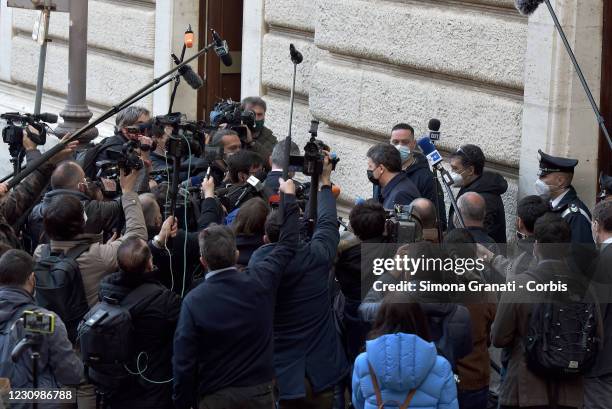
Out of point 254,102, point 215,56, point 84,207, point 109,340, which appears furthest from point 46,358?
point 215,56

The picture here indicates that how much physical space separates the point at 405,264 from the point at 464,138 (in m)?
3.01

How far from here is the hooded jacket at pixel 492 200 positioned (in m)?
8.93

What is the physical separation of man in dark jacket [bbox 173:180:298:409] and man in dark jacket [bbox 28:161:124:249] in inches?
61.4

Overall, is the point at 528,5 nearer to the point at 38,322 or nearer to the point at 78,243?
the point at 78,243

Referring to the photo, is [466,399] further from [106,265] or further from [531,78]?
[531,78]

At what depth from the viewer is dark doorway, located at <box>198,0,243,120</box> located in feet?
45.0

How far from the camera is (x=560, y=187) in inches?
339

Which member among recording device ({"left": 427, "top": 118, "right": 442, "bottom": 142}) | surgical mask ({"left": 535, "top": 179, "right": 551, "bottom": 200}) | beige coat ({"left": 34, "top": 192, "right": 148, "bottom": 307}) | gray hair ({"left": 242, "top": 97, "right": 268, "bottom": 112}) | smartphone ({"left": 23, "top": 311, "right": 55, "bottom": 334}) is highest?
gray hair ({"left": 242, "top": 97, "right": 268, "bottom": 112})

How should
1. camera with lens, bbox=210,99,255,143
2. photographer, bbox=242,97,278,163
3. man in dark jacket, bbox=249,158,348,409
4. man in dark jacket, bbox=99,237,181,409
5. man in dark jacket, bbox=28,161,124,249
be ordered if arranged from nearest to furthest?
1. man in dark jacket, bbox=99,237,181,409
2. man in dark jacket, bbox=249,158,348,409
3. man in dark jacket, bbox=28,161,124,249
4. camera with lens, bbox=210,99,255,143
5. photographer, bbox=242,97,278,163

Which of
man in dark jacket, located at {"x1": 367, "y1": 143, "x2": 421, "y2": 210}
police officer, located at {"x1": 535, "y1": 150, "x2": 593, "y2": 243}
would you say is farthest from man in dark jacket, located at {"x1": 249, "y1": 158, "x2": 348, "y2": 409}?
police officer, located at {"x1": 535, "y1": 150, "x2": 593, "y2": 243}

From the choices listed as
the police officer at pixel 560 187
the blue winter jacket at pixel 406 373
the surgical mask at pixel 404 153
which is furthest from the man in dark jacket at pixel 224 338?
the surgical mask at pixel 404 153

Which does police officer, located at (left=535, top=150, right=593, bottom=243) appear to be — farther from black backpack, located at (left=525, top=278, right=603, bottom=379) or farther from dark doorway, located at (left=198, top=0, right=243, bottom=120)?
dark doorway, located at (left=198, top=0, right=243, bottom=120)

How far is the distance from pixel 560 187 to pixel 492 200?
0.54 meters

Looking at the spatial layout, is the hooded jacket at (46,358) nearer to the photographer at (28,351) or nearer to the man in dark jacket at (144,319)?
the photographer at (28,351)
